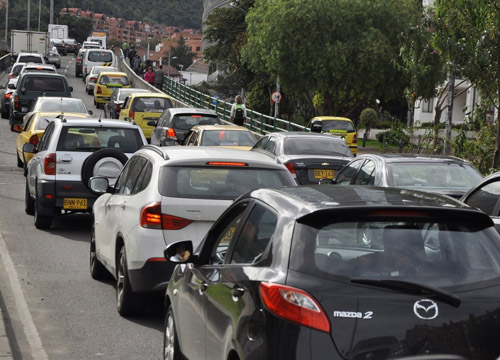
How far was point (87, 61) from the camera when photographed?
65.2 m

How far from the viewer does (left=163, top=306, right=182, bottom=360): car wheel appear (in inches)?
261

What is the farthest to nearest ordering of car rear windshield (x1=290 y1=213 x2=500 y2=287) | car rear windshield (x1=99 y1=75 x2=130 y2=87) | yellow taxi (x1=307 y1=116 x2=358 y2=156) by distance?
car rear windshield (x1=99 y1=75 x2=130 y2=87)
yellow taxi (x1=307 y1=116 x2=358 y2=156)
car rear windshield (x1=290 y1=213 x2=500 y2=287)

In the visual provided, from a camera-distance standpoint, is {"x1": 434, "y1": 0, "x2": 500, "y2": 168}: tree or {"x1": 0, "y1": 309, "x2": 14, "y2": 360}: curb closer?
{"x1": 0, "y1": 309, "x2": 14, "y2": 360}: curb

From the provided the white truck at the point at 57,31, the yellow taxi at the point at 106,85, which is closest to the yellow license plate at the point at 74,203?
the yellow taxi at the point at 106,85

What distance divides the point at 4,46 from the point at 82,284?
107332 mm

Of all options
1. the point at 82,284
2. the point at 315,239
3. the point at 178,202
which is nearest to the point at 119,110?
the point at 82,284

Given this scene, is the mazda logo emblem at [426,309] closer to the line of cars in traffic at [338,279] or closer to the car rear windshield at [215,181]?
the line of cars in traffic at [338,279]

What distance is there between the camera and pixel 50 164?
1520cm

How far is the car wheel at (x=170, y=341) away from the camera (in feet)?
21.8

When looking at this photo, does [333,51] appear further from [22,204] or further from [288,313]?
[288,313]

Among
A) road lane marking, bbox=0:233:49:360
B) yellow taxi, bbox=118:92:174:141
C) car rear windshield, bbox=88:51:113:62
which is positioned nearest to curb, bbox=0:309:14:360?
road lane marking, bbox=0:233:49:360

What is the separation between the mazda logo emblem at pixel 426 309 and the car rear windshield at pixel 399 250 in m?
0.14

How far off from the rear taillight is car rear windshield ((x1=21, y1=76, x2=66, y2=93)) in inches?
1141

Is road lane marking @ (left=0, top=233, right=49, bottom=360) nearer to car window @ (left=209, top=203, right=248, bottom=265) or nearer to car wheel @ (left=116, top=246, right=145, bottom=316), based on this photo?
car wheel @ (left=116, top=246, right=145, bottom=316)
